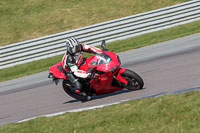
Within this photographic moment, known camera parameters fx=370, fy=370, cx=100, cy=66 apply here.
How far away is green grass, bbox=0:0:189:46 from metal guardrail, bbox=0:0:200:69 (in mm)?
3178

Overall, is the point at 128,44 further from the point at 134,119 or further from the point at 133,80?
the point at 134,119

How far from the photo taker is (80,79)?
891 centimetres

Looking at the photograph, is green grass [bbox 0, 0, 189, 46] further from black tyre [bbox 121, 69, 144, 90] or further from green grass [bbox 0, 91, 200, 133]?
green grass [bbox 0, 91, 200, 133]

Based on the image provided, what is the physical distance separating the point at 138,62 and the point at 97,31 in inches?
170

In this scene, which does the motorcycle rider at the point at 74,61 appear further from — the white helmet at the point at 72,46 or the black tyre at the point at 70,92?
the black tyre at the point at 70,92

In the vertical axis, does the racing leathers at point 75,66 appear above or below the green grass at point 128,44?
below

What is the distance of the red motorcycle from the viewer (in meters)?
8.34

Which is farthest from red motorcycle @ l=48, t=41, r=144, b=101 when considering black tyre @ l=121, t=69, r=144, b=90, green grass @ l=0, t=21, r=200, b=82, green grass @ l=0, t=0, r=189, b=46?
green grass @ l=0, t=0, r=189, b=46

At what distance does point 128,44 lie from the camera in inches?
619

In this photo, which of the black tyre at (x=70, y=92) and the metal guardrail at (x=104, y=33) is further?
the metal guardrail at (x=104, y=33)

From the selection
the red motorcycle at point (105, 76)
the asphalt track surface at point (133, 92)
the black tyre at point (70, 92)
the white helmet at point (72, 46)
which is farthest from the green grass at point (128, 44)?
the white helmet at point (72, 46)

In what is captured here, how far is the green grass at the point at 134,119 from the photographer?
5505 millimetres

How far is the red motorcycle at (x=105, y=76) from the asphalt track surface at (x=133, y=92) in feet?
0.65

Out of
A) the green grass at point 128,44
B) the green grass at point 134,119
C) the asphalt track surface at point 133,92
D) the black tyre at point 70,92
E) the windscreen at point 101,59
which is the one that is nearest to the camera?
the green grass at point 134,119
